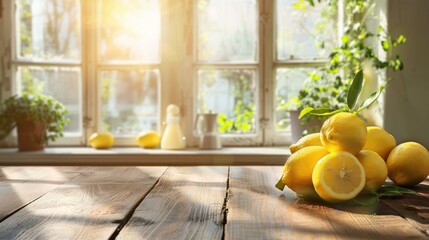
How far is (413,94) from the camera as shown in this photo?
2.40 meters

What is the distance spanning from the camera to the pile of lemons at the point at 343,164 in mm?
824

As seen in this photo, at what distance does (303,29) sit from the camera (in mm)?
2867

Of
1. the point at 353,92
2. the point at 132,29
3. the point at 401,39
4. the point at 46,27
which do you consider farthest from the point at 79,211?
the point at 46,27

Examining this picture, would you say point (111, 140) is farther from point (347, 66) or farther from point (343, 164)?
point (343, 164)

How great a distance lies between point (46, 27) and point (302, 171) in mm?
2462

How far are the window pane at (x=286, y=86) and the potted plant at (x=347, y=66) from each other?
6 cm

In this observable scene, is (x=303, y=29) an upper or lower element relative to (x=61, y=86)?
upper

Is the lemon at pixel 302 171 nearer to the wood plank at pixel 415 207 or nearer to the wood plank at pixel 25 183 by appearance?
the wood plank at pixel 415 207

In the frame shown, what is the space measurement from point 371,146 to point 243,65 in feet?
6.29

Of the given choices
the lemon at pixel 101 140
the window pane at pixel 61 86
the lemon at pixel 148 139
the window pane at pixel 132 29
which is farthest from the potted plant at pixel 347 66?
the window pane at pixel 61 86

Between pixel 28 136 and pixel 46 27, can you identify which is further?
pixel 46 27

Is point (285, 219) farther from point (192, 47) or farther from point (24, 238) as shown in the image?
point (192, 47)

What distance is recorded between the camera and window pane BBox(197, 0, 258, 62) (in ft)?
9.48

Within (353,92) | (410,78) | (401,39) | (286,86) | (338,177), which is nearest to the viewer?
(338,177)
